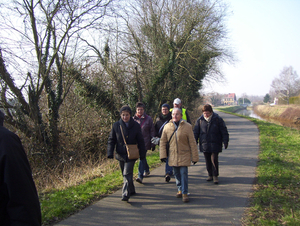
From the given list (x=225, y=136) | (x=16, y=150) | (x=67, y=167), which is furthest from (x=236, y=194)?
(x=67, y=167)

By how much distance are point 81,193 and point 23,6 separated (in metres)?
7.22

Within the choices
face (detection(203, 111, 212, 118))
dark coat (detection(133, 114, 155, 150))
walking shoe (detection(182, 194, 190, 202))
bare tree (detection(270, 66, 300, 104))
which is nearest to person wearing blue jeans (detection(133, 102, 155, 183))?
dark coat (detection(133, 114, 155, 150))

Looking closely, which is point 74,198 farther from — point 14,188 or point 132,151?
point 14,188

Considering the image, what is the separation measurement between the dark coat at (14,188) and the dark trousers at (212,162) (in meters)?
4.77

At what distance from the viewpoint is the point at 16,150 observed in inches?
75.4

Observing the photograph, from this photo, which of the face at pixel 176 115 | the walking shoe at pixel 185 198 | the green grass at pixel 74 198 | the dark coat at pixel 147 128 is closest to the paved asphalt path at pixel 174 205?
the walking shoe at pixel 185 198

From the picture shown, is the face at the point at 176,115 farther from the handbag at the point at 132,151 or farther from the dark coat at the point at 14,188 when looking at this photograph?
the dark coat at the point at 14,188

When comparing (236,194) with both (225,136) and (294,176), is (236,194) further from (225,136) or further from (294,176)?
(294,176)

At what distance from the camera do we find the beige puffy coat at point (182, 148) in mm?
5086

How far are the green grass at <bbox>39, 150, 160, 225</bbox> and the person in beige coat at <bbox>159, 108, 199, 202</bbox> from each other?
1.47 meters

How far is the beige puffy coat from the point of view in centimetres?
509

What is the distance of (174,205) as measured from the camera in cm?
481

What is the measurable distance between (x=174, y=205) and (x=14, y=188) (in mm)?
3469

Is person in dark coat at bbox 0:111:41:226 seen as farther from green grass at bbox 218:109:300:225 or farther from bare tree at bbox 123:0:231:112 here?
bare tree at bbox 123:0:231:112
